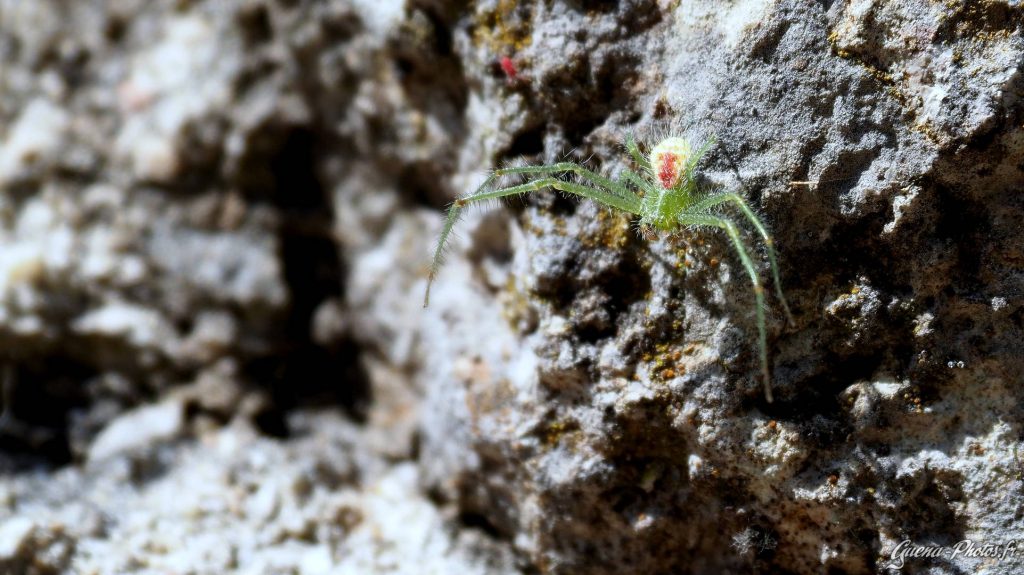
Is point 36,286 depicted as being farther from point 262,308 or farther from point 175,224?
point 262,308

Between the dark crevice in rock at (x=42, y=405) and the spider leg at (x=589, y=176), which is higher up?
the dark crevice in rock at (x=42, y=405)

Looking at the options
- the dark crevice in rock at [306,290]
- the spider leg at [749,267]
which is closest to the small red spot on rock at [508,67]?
the spider leg at [749,267]

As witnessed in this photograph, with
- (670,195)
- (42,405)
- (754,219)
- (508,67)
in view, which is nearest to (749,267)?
(754,219)

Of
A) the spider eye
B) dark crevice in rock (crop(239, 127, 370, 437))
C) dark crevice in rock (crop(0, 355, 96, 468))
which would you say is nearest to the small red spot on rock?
the spider eye

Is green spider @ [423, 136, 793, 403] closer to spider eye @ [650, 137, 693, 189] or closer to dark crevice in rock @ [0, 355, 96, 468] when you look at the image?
spider eye @ [650, 137, 693, 189]

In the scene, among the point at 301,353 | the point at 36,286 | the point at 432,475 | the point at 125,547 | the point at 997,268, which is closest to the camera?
the point at 997,268

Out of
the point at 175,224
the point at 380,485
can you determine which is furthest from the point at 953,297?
the point at 175,224

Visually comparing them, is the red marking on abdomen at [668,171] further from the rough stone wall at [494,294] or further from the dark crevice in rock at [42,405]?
the dark crevice in rock at [42,405]
